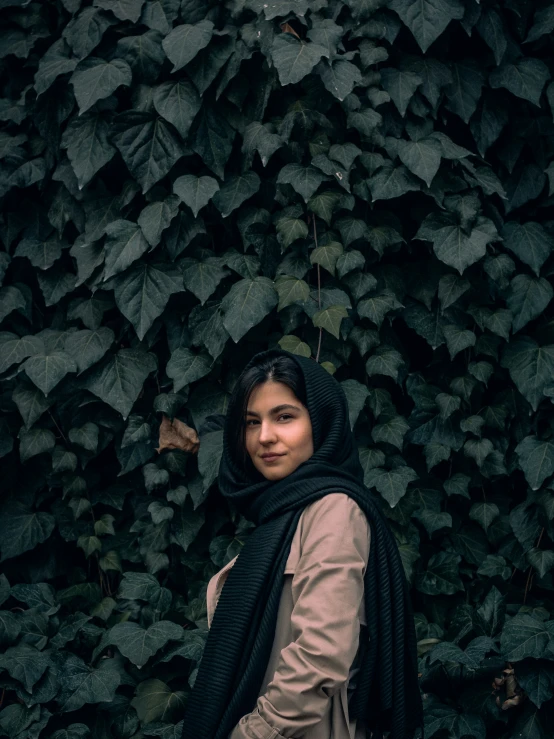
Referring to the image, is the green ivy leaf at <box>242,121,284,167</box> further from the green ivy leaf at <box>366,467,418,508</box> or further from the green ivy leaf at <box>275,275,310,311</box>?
the green ivy leaf at <box>366,467,418,508</box>

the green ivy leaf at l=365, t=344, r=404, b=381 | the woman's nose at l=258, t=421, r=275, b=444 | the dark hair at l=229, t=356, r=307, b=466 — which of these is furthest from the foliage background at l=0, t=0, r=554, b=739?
the woman's nose at l=258, t=421, r=275, b=444

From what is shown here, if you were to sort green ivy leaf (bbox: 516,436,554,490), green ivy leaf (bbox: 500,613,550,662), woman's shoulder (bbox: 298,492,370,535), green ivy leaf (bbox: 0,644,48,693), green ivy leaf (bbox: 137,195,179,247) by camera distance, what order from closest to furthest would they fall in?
woman's shoulder (bbox: 298,492,370,535), green ivy leaf (bbox: 500,613,550,662), green ivy leaf (bbox: 0,644,48,693), green ivy leaf (bbox: 516,436,554,490), green ivy leaf (bbox: 137,195,179,247)

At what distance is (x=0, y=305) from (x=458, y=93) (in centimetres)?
201

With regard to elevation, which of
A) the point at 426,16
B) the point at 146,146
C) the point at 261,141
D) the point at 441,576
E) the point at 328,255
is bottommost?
the point at 441,576

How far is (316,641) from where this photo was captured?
1647 mm

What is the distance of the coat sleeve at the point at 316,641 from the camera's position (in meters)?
1.64

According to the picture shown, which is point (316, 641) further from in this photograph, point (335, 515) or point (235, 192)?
point (235, 192)

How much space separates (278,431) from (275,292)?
116 cm

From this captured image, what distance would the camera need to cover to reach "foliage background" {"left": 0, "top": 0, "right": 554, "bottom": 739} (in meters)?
3.06

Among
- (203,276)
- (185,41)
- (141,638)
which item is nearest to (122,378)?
(203,276)

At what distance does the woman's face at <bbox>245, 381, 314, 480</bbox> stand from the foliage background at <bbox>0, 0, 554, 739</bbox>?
963 millimetres

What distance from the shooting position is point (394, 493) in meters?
3.00

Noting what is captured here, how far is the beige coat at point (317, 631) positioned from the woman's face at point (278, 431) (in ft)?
0.55

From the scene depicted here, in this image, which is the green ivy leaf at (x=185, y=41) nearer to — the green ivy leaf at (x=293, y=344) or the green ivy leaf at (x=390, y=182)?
the green ivy leaf at (x=390, y=182)
